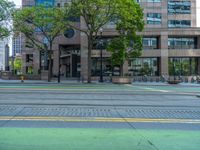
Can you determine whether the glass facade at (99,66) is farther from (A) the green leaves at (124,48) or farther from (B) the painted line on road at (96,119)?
(B) the painted line on road at (96,119)

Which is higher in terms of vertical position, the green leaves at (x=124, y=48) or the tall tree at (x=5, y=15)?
the tall tree at (x=5, y=15)

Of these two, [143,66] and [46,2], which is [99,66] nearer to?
[143,66]

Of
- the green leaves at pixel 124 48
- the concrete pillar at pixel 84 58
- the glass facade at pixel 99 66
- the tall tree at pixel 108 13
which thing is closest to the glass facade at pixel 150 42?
the glass facade at pixel 99 66

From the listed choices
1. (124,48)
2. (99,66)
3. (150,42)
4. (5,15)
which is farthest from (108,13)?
(150,42)

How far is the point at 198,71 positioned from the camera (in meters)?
72.6

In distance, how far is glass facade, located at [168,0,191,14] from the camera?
83500mm

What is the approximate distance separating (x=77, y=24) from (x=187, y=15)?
84.6 feet

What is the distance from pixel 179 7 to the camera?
8419 cm

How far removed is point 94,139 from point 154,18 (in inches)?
3006

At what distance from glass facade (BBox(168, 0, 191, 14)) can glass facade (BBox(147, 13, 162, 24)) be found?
3.28m

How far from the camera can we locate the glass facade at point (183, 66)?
72.4 metres

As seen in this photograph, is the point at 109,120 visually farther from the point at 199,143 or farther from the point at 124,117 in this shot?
the point at 199,143

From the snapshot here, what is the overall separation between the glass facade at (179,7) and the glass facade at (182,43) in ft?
38.4

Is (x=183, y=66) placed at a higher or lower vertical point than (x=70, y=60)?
lower
